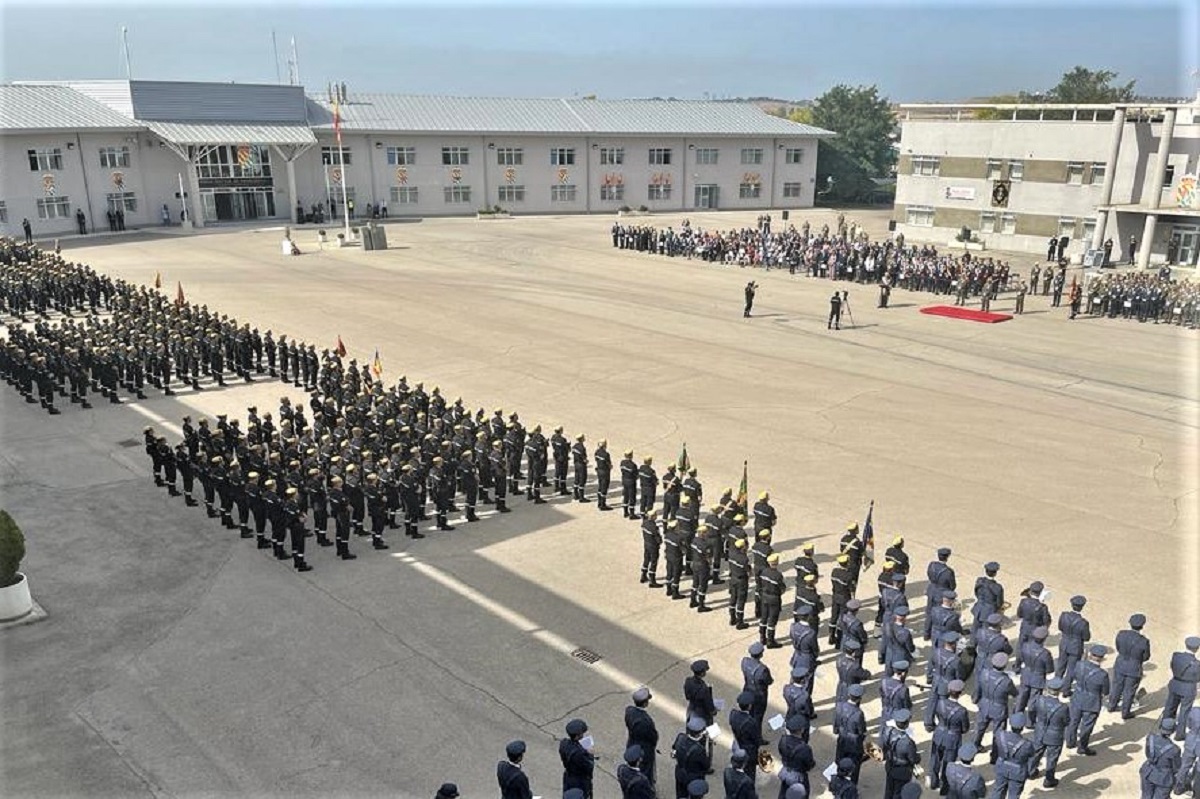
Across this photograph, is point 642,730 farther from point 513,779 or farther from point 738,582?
point 738,582

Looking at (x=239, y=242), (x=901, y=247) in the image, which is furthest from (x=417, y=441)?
(x=239, y=242)

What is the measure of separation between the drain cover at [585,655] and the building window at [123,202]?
54629 millimetres

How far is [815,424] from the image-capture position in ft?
67.1

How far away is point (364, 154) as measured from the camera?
6197 cm

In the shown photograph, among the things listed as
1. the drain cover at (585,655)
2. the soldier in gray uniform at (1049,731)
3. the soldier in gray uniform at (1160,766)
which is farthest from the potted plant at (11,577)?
the soldier in gray uniform at (1160,766)

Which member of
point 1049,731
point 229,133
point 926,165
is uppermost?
point 229,133

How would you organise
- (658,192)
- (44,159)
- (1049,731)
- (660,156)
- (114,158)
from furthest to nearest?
(658,192) → (660,156) → (114,158) → (44,159) → (1049,731)

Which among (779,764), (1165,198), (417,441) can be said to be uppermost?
(1165,198)

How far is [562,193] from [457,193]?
27.2ft

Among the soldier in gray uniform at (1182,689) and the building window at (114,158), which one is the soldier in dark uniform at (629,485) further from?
the building window at (114,158)

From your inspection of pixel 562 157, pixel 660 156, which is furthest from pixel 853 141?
pixel 562 157

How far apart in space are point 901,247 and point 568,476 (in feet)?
93.9

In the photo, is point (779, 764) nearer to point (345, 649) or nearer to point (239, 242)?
point (345, 649)

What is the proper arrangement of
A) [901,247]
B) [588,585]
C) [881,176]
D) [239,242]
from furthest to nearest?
1. [881,176]
2. [239,242]
3. [901,247]
4. [588,585]
